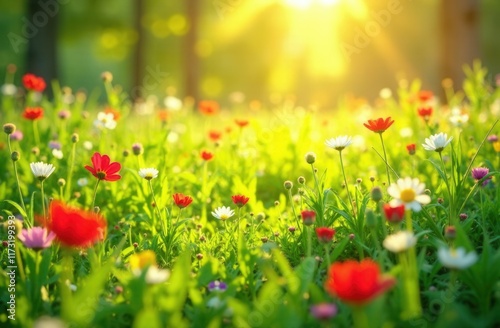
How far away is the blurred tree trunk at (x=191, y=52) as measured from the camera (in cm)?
814

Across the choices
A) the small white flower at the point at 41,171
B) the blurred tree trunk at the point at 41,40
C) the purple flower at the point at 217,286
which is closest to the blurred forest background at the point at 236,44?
the blurred tree trunk at the point at 41,40

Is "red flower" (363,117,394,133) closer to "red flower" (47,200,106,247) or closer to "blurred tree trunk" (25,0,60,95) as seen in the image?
"red flower" (47,200,106,247)

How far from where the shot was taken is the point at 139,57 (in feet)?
31.0

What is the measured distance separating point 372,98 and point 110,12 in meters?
8.69

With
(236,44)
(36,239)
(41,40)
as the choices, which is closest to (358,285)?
(36,239)

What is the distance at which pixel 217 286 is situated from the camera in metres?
1.45

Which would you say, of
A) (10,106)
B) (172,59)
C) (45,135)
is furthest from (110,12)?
(45,135)

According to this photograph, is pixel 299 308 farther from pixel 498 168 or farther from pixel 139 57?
pixel 139 57

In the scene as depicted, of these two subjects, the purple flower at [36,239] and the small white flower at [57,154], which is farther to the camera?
the small white flower at [57,154]

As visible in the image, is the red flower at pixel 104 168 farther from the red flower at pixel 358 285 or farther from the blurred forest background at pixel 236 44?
the blurred forest background at pixel 236 44

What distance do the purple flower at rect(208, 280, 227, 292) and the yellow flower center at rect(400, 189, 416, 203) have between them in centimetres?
50

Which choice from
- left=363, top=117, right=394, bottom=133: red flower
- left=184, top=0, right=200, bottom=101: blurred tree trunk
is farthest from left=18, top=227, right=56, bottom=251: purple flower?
left=184, top=0, right=200, bottom=101: blurred tree trunk

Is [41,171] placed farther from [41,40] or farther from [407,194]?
[41,40]

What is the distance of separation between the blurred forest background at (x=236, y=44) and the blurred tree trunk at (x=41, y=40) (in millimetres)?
13
